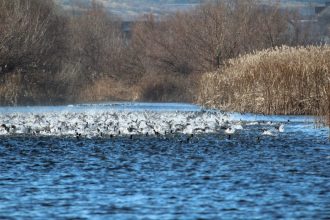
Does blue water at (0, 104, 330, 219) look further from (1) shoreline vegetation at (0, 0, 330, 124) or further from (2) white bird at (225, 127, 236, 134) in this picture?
(1) shoreline vegetation at (0, 0, 330, 124)

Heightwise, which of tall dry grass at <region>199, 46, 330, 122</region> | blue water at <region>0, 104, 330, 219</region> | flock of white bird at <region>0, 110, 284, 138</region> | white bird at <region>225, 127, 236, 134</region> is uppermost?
tall dry grass at <region>199, 46, 330, 122</region>

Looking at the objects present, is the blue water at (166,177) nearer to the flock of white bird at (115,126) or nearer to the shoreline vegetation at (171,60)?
the flock of white bird at (115,126)

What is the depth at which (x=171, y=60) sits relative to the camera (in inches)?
3078

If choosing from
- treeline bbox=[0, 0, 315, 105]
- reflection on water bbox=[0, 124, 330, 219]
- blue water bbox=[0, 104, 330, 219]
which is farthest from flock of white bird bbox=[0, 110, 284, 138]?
treeline bbox=[0, 0, 315, 105]

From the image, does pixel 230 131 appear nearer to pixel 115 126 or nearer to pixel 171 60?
pixel 115 126

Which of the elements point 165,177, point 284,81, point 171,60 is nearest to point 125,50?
point 171,60

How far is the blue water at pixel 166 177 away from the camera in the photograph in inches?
558

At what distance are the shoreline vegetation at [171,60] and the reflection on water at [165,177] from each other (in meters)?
7.47

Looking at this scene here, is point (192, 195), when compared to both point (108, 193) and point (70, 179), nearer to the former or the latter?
point (108, 193)

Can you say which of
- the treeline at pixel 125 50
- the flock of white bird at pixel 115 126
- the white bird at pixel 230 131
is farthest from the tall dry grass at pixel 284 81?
the treeline at pixel 125 50

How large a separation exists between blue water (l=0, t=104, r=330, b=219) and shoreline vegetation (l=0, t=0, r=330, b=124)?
7242 millimetres

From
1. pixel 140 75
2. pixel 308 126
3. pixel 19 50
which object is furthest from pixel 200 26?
pixel 308 126

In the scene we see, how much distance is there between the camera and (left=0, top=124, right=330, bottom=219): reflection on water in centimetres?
1421

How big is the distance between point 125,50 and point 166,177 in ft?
224
